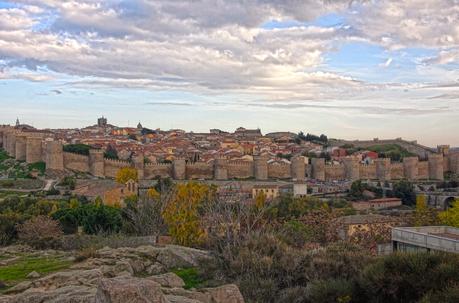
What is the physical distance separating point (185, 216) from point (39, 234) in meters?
4.27

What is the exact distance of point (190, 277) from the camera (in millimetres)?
9414

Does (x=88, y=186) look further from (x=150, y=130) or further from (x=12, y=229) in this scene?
(x=150, y=130)

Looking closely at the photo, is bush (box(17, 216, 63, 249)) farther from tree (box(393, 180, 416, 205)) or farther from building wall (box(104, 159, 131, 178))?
building wall (box(104, 159, 131, 178))

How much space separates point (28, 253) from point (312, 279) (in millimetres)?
8384

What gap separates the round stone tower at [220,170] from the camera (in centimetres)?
5338

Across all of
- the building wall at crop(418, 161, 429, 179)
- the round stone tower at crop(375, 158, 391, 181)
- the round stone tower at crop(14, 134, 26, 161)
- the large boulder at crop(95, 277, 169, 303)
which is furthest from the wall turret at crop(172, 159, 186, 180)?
the large boulder at crop(95, 277, 169, 303)

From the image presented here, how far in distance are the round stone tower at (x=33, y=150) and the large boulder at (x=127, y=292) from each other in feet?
157

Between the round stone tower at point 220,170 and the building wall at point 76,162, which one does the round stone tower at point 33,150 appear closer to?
the building wall at point 76,162

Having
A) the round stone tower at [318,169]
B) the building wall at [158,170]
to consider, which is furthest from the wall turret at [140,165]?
the round stone tower at [318,169]

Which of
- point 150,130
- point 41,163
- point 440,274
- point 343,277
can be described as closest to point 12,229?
point 343,277

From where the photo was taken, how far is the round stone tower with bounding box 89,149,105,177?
49.7 m

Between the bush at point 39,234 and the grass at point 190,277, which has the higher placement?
the grass at point 190,277

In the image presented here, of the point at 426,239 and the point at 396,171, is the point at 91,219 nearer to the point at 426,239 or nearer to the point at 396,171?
the point at 426,239

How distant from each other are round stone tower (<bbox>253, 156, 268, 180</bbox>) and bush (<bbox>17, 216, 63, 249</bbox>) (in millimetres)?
37387
